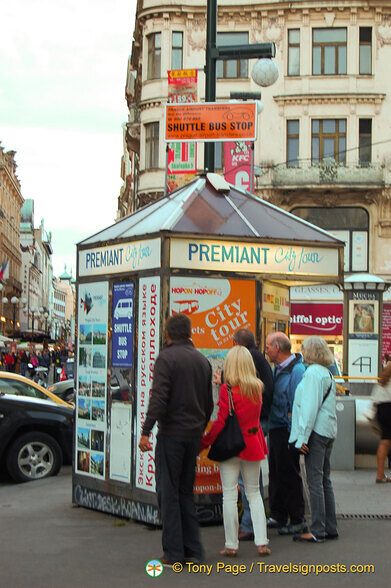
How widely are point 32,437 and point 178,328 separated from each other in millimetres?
5766

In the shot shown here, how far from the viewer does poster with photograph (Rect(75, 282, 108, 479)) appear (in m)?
9.09

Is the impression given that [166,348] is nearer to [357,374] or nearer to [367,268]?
[357,374]

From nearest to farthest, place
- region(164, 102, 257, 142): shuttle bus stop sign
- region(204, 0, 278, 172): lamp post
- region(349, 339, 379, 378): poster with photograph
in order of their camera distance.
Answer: region(164, 102, 257, 142): shuttle bus stop sign → region(204, 0, 278, 172): lamp post → region(349, 339, 379, 378): poster with photograph

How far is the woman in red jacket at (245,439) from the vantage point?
23.3 feet

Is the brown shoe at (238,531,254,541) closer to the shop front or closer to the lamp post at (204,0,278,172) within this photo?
the lamp post at (204,0,278,172)

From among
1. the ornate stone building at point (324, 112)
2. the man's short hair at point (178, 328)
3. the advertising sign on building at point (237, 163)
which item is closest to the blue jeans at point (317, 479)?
the man's short hair at point (178, 328)

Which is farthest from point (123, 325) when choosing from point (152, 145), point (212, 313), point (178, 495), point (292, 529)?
point (152, 145)

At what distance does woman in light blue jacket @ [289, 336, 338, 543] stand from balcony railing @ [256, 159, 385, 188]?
27.1 meters

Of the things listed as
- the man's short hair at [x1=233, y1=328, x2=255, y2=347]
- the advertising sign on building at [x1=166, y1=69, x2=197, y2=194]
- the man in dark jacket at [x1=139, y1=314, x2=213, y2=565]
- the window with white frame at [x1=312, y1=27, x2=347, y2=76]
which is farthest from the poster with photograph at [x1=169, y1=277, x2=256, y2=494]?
the window with white frame at [x1=312, y1=27, x2=347, y2=76]

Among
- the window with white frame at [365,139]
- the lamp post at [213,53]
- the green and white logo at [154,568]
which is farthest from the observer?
the window with white frame at [365,139]

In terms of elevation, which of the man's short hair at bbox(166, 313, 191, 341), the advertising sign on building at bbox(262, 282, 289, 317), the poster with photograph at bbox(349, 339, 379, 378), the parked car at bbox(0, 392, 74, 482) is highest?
the advertising sign on building at bbox(262, 282, 289, 317)

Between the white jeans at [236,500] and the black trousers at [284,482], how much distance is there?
0.93 m

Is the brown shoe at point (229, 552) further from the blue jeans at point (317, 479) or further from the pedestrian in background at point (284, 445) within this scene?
the pedestrian in background at point (284, 445)

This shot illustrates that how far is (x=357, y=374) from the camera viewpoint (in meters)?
22.7
